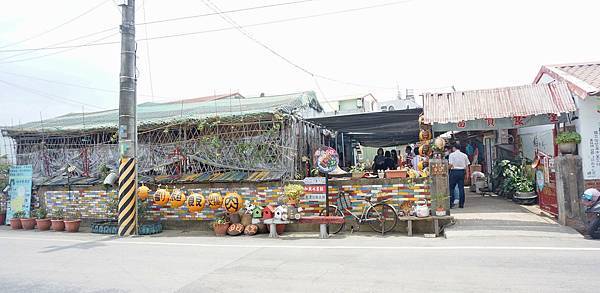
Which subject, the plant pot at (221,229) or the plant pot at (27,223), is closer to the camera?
the plant pot at (221,229)

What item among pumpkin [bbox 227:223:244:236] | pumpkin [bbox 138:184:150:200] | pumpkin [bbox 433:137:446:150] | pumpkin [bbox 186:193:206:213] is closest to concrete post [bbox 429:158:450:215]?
pumpkin [bbox 433:137:446:150]

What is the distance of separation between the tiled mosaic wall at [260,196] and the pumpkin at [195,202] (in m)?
0.65

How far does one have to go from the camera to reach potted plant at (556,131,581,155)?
29.1 feet

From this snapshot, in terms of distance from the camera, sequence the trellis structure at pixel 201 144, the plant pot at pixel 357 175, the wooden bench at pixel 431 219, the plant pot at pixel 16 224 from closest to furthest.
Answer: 1. the wooden bench at pixel 431 219
2. the plant pot at pixel 357 175
3. the trellis structure at pixel 201 144
4. the plant pot at pixel 16 224

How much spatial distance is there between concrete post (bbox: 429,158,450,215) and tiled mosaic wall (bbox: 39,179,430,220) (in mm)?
242

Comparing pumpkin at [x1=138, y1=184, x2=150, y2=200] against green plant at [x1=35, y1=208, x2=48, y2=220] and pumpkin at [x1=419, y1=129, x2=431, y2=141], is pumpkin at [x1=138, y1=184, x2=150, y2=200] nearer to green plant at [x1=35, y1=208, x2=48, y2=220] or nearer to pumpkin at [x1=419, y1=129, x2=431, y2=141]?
green plant at [x1=35, y1=208, x2=48, y2=220]

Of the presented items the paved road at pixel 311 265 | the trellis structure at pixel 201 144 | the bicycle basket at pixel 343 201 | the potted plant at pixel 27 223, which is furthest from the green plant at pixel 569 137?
the potted plant at pixel 27 223

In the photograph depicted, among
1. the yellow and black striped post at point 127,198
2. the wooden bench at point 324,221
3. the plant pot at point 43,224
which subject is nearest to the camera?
the wooden bench at point 324,221

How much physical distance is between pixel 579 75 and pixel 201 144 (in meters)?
10.1

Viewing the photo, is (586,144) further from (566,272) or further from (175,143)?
(175,143)

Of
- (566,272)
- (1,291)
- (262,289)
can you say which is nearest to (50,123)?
(1,291)

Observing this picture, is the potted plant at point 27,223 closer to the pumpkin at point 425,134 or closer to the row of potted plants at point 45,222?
the row of potted plants at point 45,222

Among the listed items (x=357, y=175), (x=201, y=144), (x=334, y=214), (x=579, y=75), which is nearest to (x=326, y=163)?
(x=357, y=175)

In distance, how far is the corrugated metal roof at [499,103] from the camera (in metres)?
9.34
